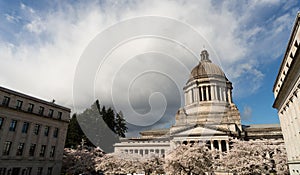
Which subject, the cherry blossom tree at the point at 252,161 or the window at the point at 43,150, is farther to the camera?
the window at the point at 43,150

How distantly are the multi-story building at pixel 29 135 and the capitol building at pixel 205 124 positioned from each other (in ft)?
64.7

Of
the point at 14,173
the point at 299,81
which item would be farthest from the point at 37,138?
the point at 299,81

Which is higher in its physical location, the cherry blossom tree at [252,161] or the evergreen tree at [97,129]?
the evergreen tree at [97,129]

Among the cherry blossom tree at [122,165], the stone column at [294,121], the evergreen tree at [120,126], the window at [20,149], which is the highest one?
the evergreen tree at [120,126]

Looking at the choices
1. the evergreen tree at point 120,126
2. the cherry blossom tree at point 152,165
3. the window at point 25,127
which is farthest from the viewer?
the evergreen tree at point 120,126

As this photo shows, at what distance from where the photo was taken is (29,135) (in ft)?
115

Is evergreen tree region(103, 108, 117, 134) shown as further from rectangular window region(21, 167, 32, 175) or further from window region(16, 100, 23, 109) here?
window region(16, 100, 23, 109)

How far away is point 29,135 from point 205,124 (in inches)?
1706

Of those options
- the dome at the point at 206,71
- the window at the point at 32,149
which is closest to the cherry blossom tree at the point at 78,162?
the window at the point at 32,149

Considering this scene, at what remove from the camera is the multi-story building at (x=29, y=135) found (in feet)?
103

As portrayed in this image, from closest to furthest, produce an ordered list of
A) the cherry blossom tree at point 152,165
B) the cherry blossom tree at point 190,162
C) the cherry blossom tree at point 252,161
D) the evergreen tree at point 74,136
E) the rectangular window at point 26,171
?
the cherry blossom tree at point 190,162 → the cherry blossom tree at point 252,161 → the rectangular window at point 26,171 → the cherry blossom tree at point 152,165 → the evergreen tree at point 74,136

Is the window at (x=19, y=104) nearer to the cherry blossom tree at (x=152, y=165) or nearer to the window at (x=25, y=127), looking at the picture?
the window at (x=25, y=127)

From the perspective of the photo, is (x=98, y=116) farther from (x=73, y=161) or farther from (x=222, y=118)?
(x=222, y=118)

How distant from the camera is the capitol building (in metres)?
56.2
